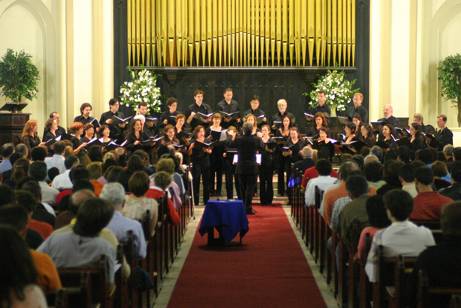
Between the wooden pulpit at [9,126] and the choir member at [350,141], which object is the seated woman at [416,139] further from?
the wooden pulpit at [9,126]

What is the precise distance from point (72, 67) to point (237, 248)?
9.57 metres

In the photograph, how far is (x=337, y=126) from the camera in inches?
746

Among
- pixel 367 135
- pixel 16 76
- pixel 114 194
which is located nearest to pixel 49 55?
pixel 16 76

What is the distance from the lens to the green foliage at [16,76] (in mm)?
19828

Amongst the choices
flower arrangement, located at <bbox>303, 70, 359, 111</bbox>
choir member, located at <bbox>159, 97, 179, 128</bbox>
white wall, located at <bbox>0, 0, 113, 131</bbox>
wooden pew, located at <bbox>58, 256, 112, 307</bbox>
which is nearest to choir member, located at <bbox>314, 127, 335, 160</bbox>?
choir member, located at <bbox>159, 97, 179, 128</bbox>

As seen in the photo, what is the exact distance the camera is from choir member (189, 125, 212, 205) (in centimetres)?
1670

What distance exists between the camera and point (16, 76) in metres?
19.8

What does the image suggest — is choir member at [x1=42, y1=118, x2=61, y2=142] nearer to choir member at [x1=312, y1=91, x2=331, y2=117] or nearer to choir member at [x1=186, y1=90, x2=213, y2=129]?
choir member at [x1=186, y1=90, x2=213, y2=129]

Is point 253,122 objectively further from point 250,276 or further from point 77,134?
point 250,276

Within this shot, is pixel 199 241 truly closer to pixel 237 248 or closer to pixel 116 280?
pixel 237 248

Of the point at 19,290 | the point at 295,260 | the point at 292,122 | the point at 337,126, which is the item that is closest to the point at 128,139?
the point at 292,122

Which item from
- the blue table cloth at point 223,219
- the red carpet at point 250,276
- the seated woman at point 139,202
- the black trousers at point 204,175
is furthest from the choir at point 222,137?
the seated woman at point 139,202

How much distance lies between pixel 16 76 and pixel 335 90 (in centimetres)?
661

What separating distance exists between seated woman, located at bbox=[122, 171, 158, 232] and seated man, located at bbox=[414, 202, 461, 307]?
3.80 m
